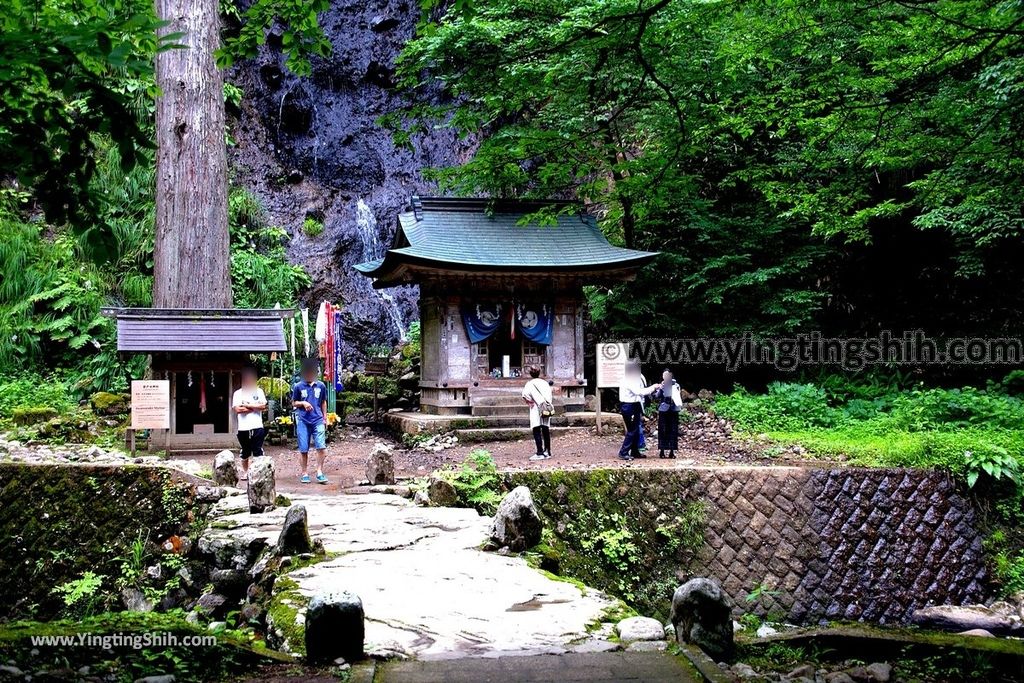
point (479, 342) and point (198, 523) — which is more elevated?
point (479, 342)

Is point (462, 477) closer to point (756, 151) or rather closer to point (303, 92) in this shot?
point (756, 151)

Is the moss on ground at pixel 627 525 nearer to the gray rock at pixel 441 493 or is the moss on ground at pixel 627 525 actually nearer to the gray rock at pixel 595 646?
the gray rock at pixel 441 493

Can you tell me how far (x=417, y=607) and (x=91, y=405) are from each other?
Answer: 1282 centimetres

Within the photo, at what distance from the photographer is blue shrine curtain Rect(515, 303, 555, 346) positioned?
16969mm

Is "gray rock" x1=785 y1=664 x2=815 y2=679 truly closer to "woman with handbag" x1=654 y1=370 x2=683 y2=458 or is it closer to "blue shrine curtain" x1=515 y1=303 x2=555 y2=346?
"woman with handbag" x1=654 y1=370 x2=683 y2=458

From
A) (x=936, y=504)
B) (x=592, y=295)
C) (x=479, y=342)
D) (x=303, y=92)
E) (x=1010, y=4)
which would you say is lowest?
(x=936, y=504)

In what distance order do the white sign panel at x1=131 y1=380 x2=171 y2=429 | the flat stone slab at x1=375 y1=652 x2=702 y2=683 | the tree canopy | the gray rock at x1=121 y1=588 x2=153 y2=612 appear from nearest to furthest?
the flat stone slab at x1=375 y1=652 x2=702 y2=683
the tree canopy
the gray rock at x1=121 y1=588 x2=153 y2=612
the white sign panel at x1=131 y1=380 x2=171 y2=429

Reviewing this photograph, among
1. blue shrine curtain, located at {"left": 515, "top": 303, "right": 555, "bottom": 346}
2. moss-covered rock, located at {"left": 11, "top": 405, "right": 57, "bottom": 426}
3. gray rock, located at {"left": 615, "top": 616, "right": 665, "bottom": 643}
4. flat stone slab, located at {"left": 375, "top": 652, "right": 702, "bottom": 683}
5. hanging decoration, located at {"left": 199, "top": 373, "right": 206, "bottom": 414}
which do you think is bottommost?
gray rock, located at {"left": 615, "top": 616, "right": 665, "bottom": 643}

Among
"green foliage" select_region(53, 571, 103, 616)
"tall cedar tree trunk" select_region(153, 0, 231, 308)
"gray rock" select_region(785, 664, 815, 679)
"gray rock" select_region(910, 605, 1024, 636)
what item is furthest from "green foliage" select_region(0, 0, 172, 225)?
"tall cedar tree trunk" select_region(153, 0, 231, 308)

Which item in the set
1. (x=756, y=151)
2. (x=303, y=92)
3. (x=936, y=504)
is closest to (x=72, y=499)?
(x=936, y=504)

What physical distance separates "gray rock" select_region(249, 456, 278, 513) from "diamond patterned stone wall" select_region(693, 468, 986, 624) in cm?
556

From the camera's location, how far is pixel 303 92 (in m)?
26.1

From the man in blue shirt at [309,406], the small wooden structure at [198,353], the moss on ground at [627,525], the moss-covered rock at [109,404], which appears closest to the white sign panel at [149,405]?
the small wooden structure at [198,353]

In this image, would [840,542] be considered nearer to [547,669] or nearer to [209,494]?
[547,669]
